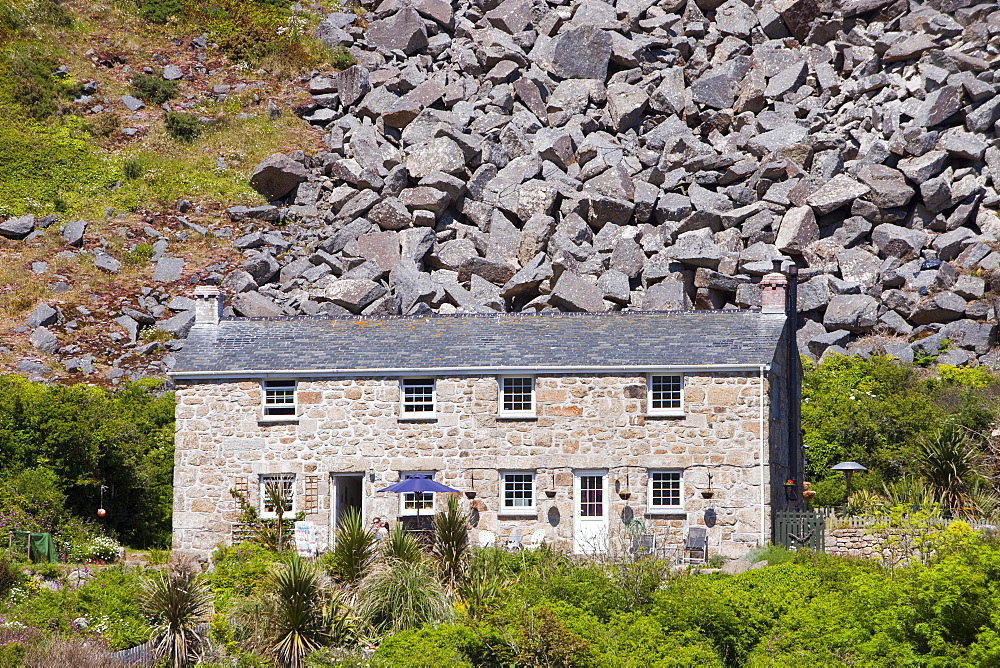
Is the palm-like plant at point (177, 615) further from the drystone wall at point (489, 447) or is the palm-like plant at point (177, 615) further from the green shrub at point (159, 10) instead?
the green shrub at point (159, 10)

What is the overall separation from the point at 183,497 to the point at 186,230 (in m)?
27.9

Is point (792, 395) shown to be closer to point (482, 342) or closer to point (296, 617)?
A: point (482, 342)

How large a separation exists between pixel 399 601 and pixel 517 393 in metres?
8.87

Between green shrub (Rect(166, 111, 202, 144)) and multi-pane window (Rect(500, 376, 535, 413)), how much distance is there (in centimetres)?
3799

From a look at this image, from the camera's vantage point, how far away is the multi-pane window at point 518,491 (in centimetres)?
3020

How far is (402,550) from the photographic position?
24656 mm

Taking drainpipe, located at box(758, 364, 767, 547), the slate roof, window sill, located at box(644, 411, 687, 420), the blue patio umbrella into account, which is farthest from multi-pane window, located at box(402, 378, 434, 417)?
drainpipe, located at box(758, 364, 767, 547)

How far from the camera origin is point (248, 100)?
225 feet

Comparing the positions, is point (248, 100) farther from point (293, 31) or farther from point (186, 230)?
point (186, 230)

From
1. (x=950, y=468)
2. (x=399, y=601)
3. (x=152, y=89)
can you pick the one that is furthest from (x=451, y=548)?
(x=152, y=89)

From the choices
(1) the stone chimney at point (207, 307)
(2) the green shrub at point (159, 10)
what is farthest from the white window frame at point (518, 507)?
(2) the green shrub at point (159, 10)

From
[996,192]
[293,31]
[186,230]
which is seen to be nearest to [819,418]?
[996,192]

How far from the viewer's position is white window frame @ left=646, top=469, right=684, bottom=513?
97.1 feet

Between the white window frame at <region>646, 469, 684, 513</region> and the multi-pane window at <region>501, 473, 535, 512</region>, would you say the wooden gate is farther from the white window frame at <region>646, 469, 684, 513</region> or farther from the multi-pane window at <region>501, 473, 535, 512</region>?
the multi-pane window at <region>501, 473, 535, 512</region>
